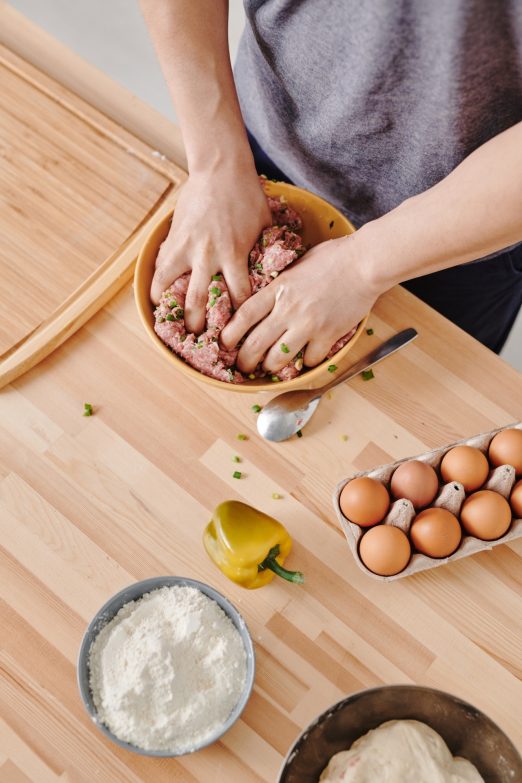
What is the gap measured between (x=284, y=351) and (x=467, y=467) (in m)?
0.32

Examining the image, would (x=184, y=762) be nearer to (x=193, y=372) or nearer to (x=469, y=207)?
(x=193, y=372)

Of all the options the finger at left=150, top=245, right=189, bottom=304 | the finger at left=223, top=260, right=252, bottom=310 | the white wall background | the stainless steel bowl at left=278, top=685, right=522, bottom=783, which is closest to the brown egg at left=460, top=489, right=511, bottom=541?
the stainless steel bowl at left=278, top=685, right=522, bottom=783

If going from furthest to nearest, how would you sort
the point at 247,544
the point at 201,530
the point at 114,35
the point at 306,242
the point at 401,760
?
the point at 114,35 → the point at 306,242 → the point at 201,530 → the point at 247,544 → the point at 401,760

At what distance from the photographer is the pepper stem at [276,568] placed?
3.52ft

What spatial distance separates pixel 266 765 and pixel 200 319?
64 centimetres

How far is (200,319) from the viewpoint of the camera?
1146mm

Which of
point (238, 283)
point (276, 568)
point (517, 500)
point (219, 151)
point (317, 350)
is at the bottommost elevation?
point (517, 500)

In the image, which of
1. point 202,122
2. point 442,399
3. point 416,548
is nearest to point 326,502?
point 416,548

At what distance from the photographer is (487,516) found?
1062mm

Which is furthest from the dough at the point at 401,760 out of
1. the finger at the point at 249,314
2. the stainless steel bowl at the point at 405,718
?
the finger at the point at 249,314

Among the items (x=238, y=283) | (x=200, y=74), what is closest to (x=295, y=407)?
(x=238, y=283)

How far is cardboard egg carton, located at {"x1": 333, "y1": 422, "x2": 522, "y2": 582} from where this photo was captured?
1069 millimetres

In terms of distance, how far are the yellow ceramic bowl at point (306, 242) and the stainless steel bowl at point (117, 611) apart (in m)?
0.29

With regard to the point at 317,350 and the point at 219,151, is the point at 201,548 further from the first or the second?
the point at 219,151
